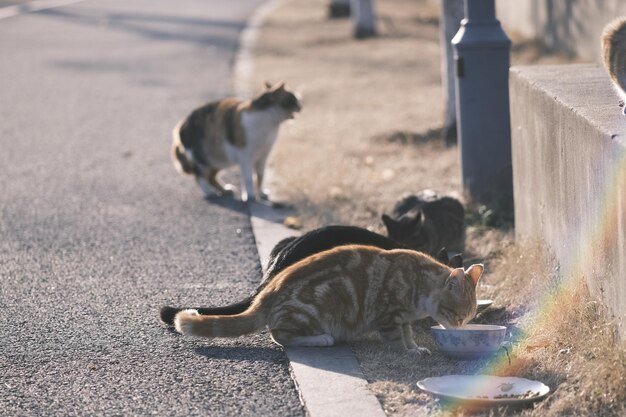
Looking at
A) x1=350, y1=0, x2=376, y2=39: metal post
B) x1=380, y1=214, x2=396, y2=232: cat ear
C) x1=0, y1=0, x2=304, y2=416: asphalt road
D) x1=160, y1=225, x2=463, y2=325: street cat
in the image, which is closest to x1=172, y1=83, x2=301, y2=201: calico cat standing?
x1=0, y1=0, x2=304, y2=416: asphalt road

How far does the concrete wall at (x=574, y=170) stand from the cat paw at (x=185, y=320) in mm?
1978

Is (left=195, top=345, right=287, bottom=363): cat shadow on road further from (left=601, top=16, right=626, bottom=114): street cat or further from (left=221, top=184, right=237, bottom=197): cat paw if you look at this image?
(left=221, top=184, right=237, bottom=197): cat paw

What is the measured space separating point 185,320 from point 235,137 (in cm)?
403

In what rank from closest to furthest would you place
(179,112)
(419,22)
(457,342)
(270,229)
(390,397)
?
(390,397)
(457,342)
(270,229)
(179,112)
(419,22)

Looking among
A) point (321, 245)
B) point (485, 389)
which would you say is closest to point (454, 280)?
point (485, 389)

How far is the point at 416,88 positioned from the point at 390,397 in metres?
10.6

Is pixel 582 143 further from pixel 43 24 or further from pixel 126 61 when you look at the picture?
pixel 43 24

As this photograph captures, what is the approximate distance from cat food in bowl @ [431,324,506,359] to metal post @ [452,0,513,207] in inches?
123

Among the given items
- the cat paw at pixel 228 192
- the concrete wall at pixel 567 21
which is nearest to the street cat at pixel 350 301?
the cat paw at pixel 228 192

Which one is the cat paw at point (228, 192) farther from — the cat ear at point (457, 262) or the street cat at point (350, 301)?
the street cat at point (350, 301)

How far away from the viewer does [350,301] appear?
18.8 ft

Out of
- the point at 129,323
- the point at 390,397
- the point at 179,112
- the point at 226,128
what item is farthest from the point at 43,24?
the point at 390,397

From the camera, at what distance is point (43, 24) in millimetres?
26188

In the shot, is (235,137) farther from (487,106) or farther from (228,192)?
(487,106)
